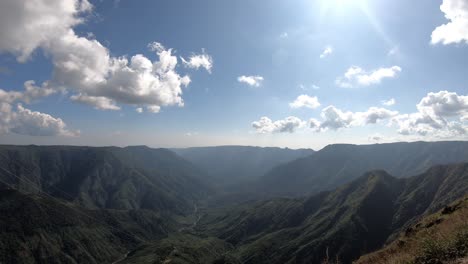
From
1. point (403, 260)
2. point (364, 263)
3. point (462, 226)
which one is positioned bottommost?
point (364, 263)

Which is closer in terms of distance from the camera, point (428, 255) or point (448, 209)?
point (428, 255)

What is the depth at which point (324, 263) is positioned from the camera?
48.7ft

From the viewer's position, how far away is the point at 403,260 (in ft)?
57.1

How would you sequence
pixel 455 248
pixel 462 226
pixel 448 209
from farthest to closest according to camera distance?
pixel 448 209 → pixel 462 226 → pixel 455 248

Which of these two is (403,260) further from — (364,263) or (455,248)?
(364,263)

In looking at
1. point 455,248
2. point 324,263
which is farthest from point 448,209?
point 324,263

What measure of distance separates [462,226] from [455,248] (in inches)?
134

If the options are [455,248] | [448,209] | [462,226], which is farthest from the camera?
[448,209]

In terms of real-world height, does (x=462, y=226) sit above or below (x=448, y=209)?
above

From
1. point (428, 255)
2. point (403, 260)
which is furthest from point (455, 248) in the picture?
point (403, 260)

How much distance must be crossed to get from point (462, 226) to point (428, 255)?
14.2 feet

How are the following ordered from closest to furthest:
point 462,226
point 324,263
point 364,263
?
1. point 324,263
2. point 462,226
3. point 364,263

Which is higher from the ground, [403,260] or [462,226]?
[462,226]

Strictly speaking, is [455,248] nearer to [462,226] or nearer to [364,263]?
[462,226]
